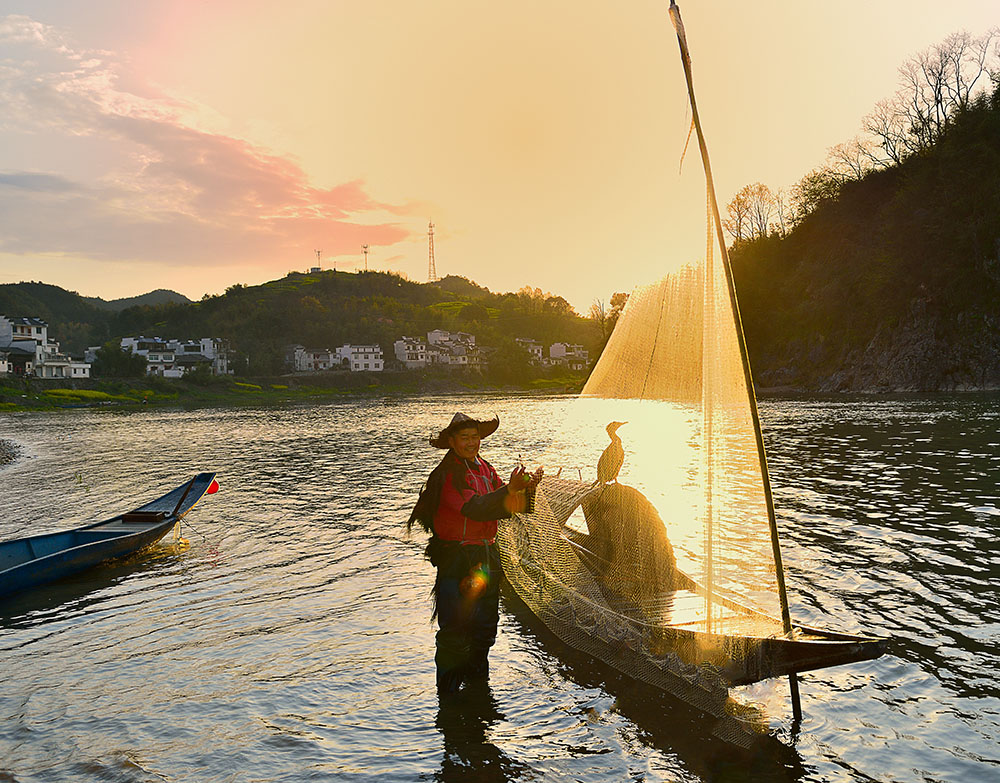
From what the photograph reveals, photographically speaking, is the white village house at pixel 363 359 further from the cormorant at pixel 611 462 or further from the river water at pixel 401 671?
the cormorant at pixel 611 462

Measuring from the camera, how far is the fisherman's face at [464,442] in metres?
6.75

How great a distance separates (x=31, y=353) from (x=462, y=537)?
4979 inches

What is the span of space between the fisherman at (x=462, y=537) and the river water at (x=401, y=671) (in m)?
1.09

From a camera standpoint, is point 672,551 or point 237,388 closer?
point 672,551

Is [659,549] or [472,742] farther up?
[659,549]

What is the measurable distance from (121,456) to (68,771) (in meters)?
33.2

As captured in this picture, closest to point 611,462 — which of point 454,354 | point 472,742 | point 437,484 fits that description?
point 437,484

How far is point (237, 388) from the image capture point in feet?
414

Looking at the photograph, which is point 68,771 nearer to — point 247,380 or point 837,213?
point 837,213

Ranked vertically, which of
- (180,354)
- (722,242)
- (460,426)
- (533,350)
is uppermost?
(533,350)

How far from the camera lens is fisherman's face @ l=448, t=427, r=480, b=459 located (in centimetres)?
675

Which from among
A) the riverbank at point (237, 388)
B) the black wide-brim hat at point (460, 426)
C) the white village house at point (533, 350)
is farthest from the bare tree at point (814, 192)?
the black wide-brim hat at point (460, 426)

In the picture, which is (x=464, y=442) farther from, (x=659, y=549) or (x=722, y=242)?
(x=659, y=549)

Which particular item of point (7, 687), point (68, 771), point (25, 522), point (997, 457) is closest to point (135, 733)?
point (68, 771)
